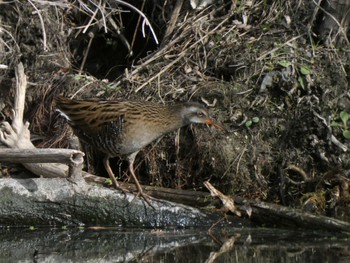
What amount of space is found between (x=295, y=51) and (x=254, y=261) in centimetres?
367

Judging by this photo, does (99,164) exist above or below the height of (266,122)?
below

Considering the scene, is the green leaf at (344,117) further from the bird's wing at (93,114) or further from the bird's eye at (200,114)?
the bird's wing at (93,114)

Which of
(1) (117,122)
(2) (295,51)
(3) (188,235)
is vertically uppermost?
(2) (295,51)

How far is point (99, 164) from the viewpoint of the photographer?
376 inches

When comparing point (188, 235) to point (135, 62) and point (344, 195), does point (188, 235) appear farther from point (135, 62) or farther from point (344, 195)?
point (135, 62)

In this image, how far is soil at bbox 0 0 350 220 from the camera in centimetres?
921

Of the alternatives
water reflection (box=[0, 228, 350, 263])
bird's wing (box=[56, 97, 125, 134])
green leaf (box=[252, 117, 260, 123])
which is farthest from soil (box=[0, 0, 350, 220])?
water reflection (box=[0, 228, 350, 263])

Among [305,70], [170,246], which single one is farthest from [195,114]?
[305,70]

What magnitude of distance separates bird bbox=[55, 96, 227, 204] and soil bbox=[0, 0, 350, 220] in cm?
70

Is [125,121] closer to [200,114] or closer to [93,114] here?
[93,114]

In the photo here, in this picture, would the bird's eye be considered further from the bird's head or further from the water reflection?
the water reflection

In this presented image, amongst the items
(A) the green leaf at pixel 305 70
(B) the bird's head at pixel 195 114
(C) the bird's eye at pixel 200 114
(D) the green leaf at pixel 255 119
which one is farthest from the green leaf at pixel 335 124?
(C) the bird's eye at pixel 200 114

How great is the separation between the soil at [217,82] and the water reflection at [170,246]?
3.27ft

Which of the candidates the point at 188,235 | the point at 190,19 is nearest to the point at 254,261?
the point at 188,235
